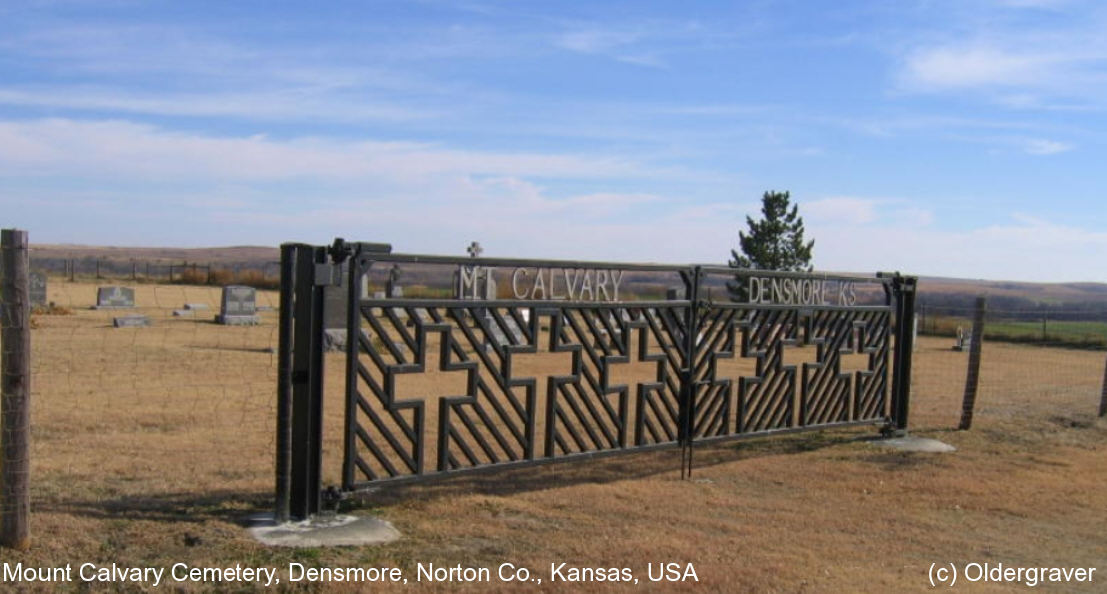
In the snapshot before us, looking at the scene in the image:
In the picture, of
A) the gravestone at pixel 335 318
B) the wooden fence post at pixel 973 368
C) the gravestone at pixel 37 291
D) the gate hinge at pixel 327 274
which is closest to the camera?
the gate hinge at pixel 327 274

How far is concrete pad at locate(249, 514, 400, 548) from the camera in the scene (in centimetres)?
627

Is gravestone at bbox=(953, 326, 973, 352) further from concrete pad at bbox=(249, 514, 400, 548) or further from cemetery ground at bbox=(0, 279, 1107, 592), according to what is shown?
concrete pad at bbox=(249, 514, 400, 548)

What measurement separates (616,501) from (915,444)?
5.02m

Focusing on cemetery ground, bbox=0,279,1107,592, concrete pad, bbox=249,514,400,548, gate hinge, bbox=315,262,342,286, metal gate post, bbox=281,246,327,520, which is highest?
gate hinge, bbox=315,262,342,286

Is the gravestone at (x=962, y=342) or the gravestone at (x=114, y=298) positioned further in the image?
the gravestone at (x=114, y=298)

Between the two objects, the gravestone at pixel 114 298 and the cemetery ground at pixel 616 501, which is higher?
the gravestone at pixel 114 298

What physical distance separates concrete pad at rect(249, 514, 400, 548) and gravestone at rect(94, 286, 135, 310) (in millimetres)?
27711

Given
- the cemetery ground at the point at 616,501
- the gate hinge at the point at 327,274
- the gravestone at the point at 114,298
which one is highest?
the gate hinge at the point at 327,274

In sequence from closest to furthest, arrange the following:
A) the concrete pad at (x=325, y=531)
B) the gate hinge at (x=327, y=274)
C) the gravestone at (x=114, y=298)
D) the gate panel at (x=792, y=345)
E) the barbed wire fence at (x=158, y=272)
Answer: the concrete pad at (x=325, y=531), the gate hinge at (x=327, y=274), the gate panel at (x=792, y=345), the gravestone at (x=114, y=298), the barbed wire fence at (x=158, y=272)

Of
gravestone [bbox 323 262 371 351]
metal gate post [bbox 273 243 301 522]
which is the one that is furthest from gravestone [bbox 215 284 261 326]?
metal gate post [bbox 273 243 301 522]

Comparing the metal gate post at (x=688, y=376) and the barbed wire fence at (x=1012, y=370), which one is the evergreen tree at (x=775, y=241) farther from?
the metal gate post at (x=688, y=376)

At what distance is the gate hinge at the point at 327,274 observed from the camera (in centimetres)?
675

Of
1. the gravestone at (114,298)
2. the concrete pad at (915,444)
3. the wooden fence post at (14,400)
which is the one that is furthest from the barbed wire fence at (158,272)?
the wooden fence post at (14,400)

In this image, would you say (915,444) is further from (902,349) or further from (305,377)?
(305,377)
